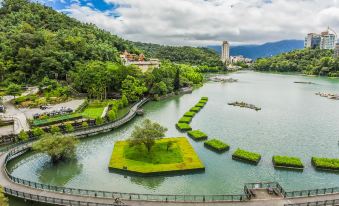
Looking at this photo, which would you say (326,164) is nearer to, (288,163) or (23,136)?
(288,163)

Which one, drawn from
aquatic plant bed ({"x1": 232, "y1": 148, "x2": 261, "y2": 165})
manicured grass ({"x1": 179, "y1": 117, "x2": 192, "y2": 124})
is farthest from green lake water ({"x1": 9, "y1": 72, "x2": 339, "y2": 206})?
manicured grass ({"x1": 179, "y1": 117, "x2": 192, "y2": 124})

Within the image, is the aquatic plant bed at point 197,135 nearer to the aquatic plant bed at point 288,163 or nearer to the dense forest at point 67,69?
the aquatic plant bed at point 288,163

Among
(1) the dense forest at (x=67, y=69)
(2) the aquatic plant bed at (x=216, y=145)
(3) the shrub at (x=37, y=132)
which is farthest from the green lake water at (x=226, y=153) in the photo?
(1) the dense forest at (x=67, y=69)

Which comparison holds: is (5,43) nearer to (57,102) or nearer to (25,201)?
(57,102)

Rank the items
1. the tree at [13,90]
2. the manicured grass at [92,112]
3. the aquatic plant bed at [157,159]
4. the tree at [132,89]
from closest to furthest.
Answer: the aquatic plant bed at [157,159], the manicured grass at [92,112], the tree at [13,90], the tree at [132,89]

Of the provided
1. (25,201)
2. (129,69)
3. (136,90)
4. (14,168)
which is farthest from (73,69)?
(25,201)

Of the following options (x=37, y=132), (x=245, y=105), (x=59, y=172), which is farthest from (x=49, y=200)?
(x=245, y=105)

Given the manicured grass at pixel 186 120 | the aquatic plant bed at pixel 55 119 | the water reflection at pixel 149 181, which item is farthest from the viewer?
the manicured grass at pixel 186 120
